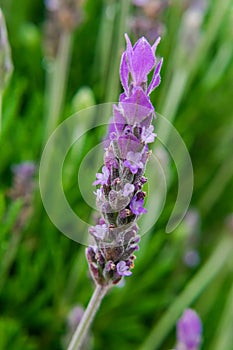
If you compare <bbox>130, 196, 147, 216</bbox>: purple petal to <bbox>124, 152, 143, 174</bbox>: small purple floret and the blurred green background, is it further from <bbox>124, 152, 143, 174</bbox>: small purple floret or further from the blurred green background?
the blurred green background

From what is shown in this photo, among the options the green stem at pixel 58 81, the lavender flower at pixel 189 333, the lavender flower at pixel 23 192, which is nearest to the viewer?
the lavender flower at pixel 189 333

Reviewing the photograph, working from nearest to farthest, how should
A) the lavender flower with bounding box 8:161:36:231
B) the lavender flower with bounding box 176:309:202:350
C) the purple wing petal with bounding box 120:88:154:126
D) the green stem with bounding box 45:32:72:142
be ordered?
the purple wing petal with bounding box 120:88:154:126 → the lavender flower with bounding box 176:309:202:350 → the lavender flower with bounding box 8:161:36:231 → the green stem with bounding box 45:32:72:142

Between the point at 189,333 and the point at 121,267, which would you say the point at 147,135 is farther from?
the point at 189,333

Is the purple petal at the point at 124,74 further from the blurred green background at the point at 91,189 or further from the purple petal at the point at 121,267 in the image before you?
the blurred green background at the point at 91,189

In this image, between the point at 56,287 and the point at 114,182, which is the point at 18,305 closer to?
the point at 56,287


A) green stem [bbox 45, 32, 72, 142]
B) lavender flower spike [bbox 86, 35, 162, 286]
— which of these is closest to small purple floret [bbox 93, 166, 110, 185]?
lavender flower spike [bbox 86, 35, 162, 286]

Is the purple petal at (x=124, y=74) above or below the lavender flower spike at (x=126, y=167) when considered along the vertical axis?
above

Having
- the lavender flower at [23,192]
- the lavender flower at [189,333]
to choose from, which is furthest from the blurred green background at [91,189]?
the lavender flower at [189,333]

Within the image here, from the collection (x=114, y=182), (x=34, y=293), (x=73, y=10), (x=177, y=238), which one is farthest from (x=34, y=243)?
(x=114, y=182)
